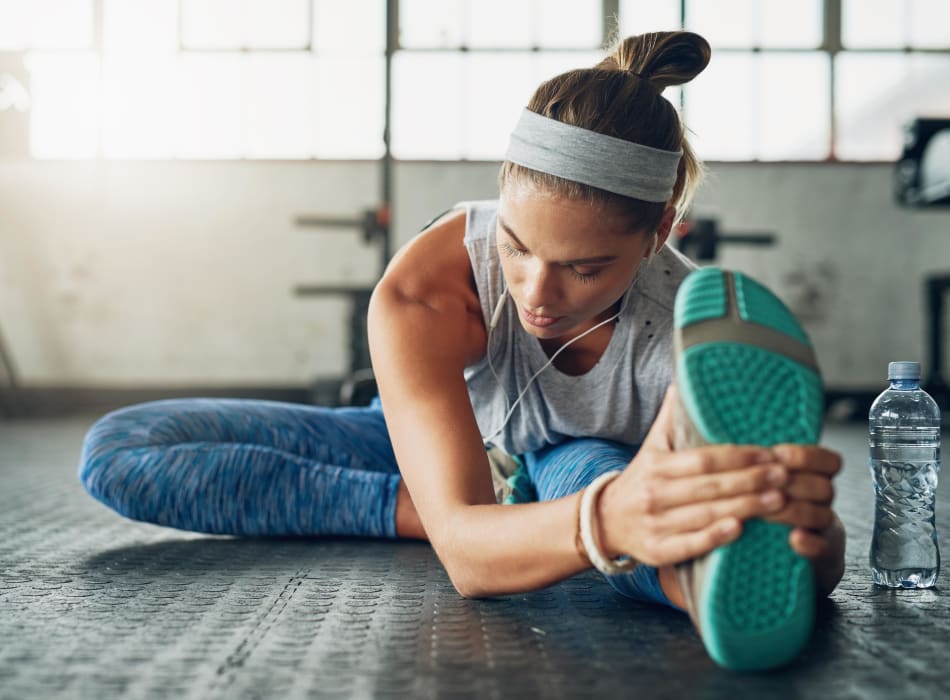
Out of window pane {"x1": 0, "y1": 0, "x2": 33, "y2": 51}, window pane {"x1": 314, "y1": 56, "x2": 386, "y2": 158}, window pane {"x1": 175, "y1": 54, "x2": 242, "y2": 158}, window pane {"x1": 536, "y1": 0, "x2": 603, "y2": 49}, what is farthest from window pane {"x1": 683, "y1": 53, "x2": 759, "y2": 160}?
Result: window pane {"x1": 0, "y1": 0, "x2": 33, "y2": 51}

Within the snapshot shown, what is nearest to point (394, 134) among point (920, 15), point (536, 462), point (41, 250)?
point (41, 250)

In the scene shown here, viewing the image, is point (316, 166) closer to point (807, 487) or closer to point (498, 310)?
point (498, 310)

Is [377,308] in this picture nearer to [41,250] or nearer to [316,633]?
[316,633]

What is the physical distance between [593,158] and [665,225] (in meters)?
0.18

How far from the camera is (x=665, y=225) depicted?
43.0 inches

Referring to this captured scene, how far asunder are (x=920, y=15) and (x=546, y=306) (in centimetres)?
486

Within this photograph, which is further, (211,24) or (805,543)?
(211,24)

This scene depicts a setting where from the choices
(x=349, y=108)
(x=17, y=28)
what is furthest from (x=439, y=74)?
(x=17, y=28)

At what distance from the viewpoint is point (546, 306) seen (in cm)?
98

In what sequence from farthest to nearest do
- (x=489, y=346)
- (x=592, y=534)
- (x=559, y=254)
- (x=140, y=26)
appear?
(x=140, y=26) < (x=489, y=346) < (x=559, y=254) < (x=592, y=534)

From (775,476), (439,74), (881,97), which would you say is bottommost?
(775,476)

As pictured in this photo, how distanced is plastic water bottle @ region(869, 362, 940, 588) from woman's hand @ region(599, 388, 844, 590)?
0.52 metres

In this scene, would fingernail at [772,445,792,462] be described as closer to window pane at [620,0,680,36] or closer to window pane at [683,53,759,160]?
window pane at [683,53,759,160]

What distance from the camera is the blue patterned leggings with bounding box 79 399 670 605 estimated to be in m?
1.48
